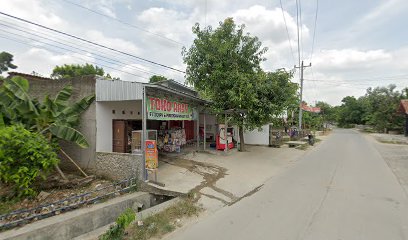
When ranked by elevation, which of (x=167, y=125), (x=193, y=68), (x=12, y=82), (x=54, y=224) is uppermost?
(x=193, y=68)

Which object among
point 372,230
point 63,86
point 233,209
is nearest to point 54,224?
point 233,209

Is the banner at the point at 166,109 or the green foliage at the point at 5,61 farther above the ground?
the green foliage at the point at 5,61

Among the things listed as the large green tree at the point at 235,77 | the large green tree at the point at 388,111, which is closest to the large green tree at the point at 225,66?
the large green tree at the point at 235,77

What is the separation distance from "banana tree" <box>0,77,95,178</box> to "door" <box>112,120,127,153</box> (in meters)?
1.71

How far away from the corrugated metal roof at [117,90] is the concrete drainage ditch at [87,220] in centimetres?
345

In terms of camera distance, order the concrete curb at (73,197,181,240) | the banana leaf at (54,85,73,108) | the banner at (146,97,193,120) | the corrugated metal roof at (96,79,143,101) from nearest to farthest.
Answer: the concrete curb at (73,197,181,240)
the corrugated metal roof at (96,79,143,101)
the banner at (146,97,193,120)
the banana leaf at (54,85,73,108)

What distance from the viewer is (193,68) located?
1505 cm

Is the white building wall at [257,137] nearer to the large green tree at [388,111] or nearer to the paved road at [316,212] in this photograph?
the paved road at [316,212]

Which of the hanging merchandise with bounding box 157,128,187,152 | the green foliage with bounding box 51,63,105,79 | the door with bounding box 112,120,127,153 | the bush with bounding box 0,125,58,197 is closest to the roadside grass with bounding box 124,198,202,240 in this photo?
the bush with bounding box 0,125,58,197

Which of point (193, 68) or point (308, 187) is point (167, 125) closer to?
point (193, 68)

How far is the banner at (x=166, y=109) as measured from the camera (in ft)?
29.1

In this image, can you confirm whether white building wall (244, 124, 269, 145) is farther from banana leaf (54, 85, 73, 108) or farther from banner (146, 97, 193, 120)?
banana leaf (54, 85, 73, 108)

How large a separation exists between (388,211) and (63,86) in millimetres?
12226

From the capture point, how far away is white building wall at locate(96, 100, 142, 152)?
9.79 metres
